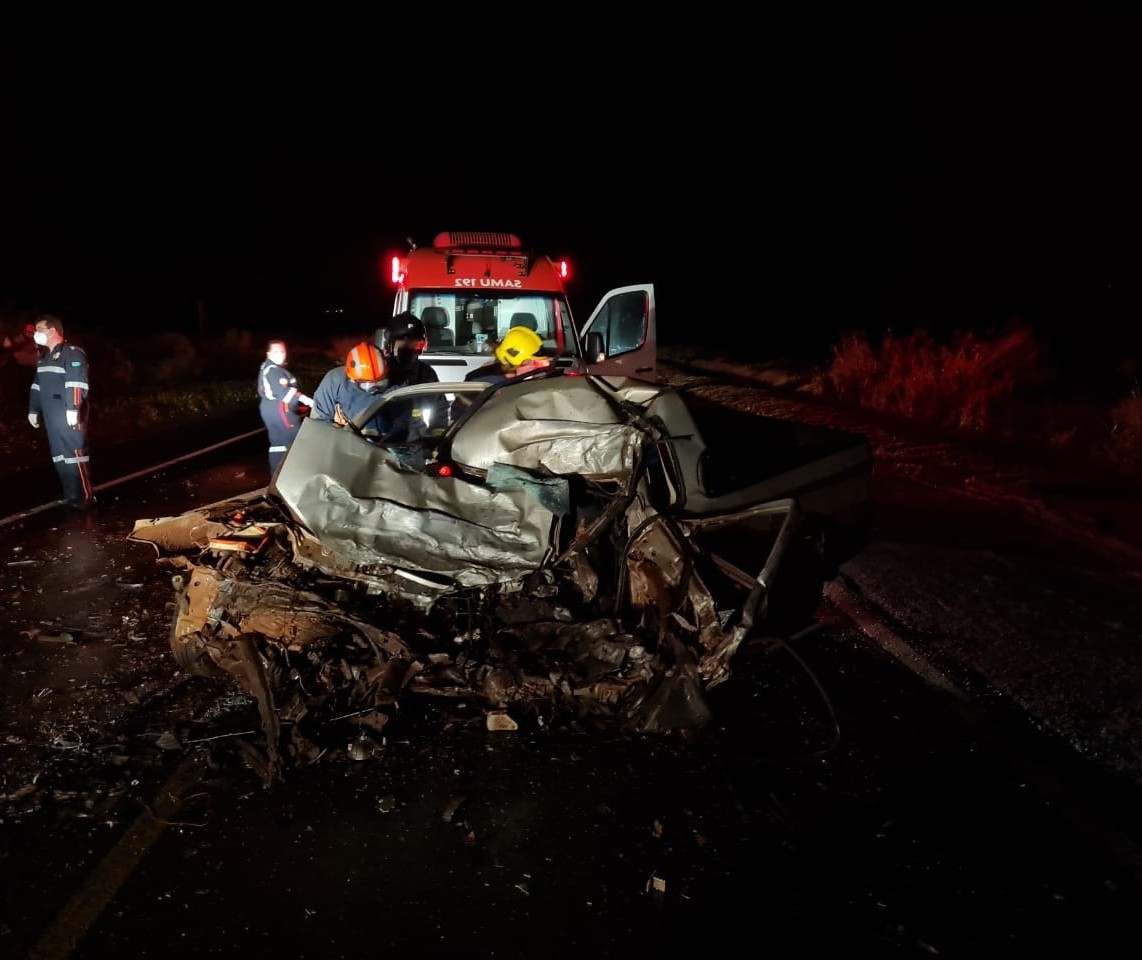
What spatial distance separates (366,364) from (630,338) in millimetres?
3115

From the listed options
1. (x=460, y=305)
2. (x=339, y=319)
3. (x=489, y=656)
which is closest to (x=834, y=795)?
(x=489, y=656)

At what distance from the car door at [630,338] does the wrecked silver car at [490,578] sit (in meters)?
3.99

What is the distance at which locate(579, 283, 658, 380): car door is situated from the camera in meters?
8.70

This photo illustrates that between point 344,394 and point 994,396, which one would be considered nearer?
point 344,394

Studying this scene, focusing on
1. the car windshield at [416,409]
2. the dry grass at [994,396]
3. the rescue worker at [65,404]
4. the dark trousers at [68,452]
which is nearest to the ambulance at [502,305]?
the car windshield at [416,409]

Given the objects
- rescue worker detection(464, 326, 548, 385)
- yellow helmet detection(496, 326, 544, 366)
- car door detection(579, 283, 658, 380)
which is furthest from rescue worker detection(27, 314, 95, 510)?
car door detection(579, 283, 658, 380)

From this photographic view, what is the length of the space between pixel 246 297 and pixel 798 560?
5756 centimetres

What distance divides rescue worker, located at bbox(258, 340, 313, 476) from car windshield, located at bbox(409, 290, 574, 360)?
138 cm

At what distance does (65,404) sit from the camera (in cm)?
845

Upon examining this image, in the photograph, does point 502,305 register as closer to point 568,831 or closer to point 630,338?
point 630,338

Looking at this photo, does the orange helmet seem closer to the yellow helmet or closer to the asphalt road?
the yellow helmet

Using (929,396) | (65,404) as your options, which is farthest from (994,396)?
(65,404)

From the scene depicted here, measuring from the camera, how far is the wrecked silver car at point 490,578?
12.7 feet

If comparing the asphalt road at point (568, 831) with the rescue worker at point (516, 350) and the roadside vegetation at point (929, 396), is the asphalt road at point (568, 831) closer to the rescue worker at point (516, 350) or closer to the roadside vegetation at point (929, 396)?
the rescue worker at point (516, 350)
